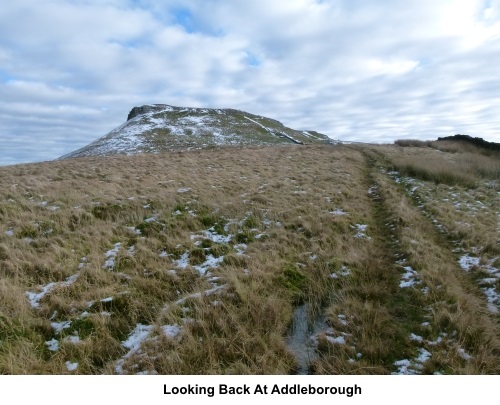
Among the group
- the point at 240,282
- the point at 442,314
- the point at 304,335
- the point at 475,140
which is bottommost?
the point at 304,335

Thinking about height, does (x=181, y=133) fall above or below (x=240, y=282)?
above

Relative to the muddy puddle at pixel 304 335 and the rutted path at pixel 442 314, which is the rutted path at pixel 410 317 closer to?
the rutted path at pixel 442 314

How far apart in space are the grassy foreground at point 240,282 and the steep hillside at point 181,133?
32.8 meters

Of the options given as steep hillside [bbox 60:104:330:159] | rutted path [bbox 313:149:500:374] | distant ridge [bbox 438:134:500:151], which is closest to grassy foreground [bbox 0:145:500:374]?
rutted path [bbox 313:149:500:374]

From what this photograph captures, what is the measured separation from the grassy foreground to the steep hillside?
108 ft

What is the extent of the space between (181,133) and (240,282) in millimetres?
57352

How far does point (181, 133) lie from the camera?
59.8 metres

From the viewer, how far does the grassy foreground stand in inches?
169

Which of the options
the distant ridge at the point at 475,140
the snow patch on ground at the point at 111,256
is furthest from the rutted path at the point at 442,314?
the distant ridge at the point at 475,140

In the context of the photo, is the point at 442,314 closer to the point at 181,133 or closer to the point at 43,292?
the point at 43,292

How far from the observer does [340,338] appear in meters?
4.66

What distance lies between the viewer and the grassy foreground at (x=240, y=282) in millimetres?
4281

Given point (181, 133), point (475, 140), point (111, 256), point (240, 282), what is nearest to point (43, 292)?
point (111, 256)

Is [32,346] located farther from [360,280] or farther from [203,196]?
[203,196]
